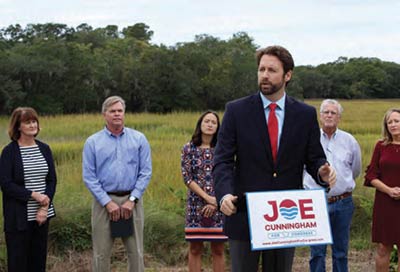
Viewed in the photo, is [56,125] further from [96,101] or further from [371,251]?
[371,251]

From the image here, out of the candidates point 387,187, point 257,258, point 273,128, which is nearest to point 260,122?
point 273,128

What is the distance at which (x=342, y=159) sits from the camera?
4676 mm

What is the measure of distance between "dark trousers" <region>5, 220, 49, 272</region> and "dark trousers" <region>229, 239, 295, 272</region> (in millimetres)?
2186

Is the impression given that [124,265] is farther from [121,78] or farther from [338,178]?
[121,78]

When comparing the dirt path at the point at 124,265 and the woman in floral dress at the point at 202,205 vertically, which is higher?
the woman in floral dress at the point at 202,205

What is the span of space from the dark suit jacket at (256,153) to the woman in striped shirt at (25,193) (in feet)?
6.90

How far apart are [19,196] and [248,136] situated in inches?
90.2

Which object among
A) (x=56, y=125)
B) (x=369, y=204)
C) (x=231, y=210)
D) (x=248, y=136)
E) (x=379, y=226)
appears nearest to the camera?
(x=231, y=210)

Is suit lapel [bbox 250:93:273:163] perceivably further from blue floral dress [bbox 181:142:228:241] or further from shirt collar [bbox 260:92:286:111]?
blue floral dress [bbox 181:142:228:241]

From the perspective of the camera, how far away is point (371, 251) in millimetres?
6020

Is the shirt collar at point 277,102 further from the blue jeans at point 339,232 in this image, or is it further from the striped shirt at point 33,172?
the striped shirt at point 33,172

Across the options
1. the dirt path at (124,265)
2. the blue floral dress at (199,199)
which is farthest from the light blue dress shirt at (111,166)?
the dirt path at (124,265)

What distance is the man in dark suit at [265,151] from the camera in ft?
8.95

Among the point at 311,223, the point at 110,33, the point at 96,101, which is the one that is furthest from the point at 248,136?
the point at 110,33
